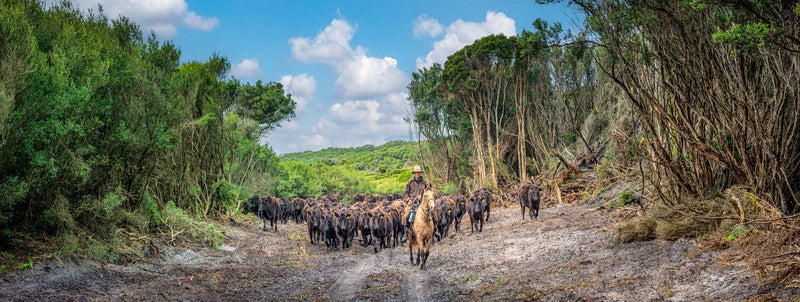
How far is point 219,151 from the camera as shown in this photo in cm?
1600

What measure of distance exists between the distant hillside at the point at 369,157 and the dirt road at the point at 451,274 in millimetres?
42183

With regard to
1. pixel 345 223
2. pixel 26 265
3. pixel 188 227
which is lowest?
pixel 345 223

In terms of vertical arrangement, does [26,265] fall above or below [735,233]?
above

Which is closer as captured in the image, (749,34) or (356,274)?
(749,34)

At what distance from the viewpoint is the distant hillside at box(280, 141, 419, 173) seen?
64750 millimetres

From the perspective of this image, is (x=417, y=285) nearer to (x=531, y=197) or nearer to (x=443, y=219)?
(x=443, y=219)

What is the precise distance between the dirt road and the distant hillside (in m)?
42.2

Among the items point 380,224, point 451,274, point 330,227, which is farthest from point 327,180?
point 451,274

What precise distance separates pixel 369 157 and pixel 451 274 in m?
66.4

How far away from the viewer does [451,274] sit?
31.0 ft

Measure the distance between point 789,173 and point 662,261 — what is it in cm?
209

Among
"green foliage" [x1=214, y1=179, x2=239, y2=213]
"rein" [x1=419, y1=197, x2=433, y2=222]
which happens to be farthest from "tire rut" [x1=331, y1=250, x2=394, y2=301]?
"green foliage" [x1=214, y1=179, x2=239, y2=213]

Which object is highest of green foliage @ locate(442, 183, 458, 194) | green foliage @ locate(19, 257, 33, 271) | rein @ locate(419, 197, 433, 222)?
green foliage @ locate(442, 183, 458, 194)

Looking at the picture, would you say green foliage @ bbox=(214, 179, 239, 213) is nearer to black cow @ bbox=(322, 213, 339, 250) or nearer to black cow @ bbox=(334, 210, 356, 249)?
black cow @ bbox=(322, 213, 339, 250)
